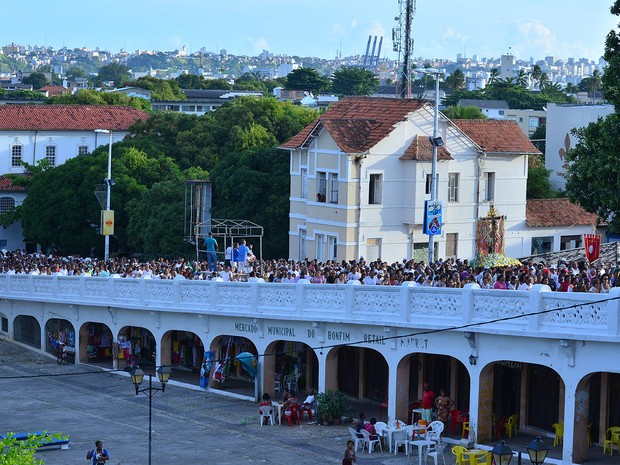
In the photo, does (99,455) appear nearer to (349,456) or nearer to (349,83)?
(349,456)

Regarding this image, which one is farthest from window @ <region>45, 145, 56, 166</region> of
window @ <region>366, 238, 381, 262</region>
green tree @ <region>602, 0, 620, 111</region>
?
green tree @ <region>602, 0, 620, 111</region>

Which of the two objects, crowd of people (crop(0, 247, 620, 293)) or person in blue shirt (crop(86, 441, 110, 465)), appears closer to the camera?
person in blue shirt (crop(86, 441, 110, 465))

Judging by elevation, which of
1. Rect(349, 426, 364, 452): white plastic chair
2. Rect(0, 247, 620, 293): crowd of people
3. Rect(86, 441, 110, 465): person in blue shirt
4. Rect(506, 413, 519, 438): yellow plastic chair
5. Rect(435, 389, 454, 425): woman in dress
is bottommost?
Rect(86, 441, 110, 465): person in blue shirt

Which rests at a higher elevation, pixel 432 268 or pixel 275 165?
pixel 275 165

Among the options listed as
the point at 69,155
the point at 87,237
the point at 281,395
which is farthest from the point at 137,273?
the point at 69,155

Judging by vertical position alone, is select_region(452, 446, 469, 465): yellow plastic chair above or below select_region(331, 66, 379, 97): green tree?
below

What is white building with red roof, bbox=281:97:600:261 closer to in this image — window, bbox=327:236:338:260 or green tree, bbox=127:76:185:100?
window, bbox=327:236:338:260

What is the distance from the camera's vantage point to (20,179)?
262ft

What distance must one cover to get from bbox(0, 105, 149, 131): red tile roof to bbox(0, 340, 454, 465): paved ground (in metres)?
52.2

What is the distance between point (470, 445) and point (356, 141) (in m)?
21.9

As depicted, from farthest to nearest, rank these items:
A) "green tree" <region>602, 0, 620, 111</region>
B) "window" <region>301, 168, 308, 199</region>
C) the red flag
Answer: "window" <region>301, 168, 308, 199</region>, the red flag, "green tree" <region>602, 0, 620, 111</region>

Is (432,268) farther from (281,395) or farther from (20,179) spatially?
(20,179)

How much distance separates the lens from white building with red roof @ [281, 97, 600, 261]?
4912 cm

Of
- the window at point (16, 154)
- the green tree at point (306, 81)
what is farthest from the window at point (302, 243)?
the green tree at point (306, 81)
